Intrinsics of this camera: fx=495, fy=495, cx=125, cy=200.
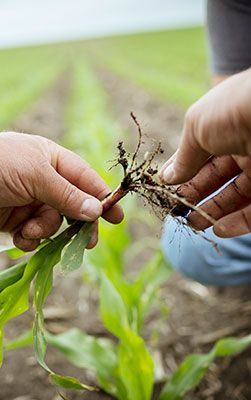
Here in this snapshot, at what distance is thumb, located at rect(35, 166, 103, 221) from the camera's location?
3.74 feet

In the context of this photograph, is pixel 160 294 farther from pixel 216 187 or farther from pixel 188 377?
pixel 216 187

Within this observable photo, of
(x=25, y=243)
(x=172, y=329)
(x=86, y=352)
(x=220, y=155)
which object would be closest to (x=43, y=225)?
(x=25, y=243)

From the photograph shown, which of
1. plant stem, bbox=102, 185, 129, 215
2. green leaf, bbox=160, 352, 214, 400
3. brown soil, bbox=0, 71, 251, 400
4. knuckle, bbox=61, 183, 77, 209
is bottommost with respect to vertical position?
brown soil, bbox=0, 71, 251, 400

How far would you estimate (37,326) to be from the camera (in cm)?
110

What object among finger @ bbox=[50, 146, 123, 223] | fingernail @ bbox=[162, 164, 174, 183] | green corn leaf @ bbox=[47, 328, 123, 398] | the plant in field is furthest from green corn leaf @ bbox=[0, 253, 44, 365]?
green corn leaf @ bbox=[47, 328, 123, 398]

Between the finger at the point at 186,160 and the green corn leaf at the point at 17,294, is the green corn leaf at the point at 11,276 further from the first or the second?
the finger at the point at 186,160

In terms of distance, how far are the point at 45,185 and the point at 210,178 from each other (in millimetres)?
384

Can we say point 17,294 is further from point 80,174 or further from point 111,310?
point 111,310

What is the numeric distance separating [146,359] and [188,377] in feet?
0.64

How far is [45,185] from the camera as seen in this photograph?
3.76 feet

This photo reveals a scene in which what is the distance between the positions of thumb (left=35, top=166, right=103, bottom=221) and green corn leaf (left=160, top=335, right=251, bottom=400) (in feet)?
2.49

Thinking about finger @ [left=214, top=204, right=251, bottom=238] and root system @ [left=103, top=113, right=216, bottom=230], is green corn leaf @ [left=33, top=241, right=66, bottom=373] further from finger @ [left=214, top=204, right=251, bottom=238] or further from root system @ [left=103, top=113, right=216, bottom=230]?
finger @ [left=214, top=204, right=251, bottom=238]

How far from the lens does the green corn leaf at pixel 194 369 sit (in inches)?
64.3

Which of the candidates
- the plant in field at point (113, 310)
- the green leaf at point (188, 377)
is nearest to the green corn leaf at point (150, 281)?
the plant in field at point (113, 310)
